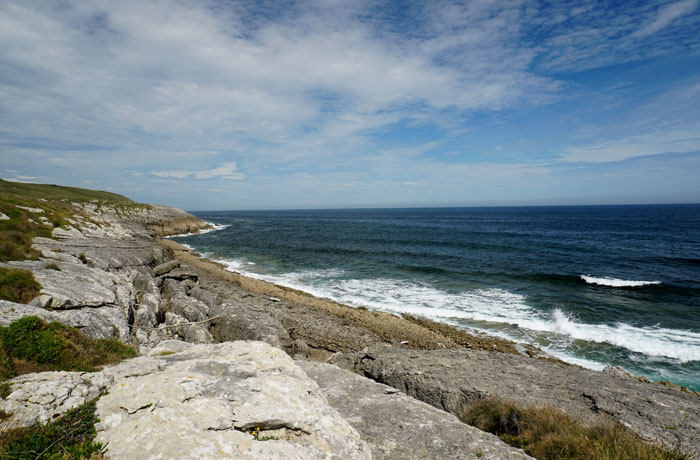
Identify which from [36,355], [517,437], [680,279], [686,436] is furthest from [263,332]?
[680,279]

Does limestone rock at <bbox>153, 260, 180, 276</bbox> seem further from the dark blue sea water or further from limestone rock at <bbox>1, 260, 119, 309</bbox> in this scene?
limestone rock at <bbox>1, 260, 119, 309</bbox>

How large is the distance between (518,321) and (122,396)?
2428 centimetres

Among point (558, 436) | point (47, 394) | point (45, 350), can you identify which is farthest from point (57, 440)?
point (558, 436)

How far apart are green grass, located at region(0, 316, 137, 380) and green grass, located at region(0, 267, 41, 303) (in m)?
4.13

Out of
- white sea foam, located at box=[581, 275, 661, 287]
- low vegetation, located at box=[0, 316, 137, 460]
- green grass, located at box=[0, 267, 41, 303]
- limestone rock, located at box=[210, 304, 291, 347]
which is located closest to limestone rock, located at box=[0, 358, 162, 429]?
low vegetation, located at box=[0, 316, 137, 460]

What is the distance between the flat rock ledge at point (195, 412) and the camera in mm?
4344

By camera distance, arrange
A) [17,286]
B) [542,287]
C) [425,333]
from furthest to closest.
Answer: [542,287] → [425,333] → [17,286]

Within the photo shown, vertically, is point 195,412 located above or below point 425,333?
above

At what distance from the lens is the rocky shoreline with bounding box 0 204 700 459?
4.68 meters

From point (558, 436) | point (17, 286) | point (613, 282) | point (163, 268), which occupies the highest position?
point (17, 286)

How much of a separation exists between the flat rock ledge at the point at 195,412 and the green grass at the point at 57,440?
6.0 inches

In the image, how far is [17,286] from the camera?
32.9ft

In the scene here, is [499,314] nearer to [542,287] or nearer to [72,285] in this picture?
[542,287]

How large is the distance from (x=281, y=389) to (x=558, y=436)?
229 inches
